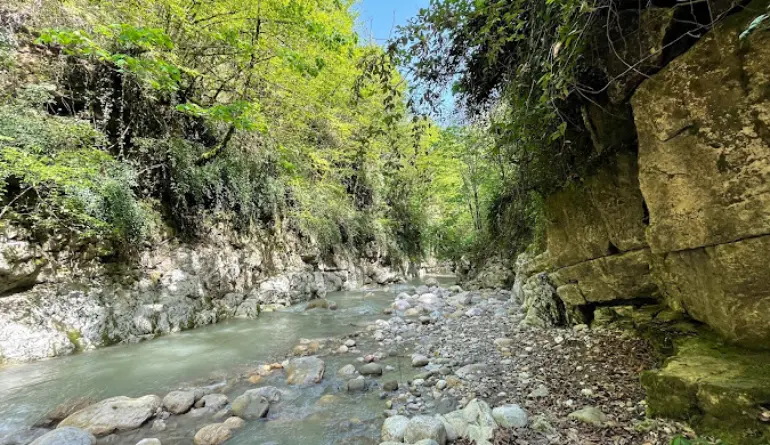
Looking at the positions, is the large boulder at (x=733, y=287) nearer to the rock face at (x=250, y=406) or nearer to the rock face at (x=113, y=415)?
the rock face at (x=250, y=406)

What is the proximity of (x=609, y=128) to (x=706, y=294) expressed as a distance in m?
1.52

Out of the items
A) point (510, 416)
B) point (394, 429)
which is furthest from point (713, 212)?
point (394, 429)

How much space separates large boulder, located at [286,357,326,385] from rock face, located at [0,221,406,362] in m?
3.17

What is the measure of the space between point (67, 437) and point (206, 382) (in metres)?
1.31

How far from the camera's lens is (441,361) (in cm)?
392

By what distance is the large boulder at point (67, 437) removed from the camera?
8.14 feet

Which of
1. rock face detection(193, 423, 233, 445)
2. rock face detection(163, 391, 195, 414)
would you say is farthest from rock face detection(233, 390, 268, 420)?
rock face detection(163, 391, 195, 414)

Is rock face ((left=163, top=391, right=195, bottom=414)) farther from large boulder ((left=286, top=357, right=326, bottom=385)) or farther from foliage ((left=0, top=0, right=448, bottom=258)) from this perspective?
foliage ((left=0, top=0, right=448, bottom=258))

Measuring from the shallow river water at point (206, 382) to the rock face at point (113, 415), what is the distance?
10cm

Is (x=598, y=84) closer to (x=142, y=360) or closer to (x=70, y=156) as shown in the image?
(x=142, y=360)

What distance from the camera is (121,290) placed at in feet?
18.2

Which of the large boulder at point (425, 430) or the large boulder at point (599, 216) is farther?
the large boulder at point (599, 216)

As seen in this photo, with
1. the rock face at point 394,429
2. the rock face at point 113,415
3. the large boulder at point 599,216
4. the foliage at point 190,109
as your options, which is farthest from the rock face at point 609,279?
the rock face at point 113,415

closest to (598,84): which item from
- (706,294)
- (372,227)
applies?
(706,294)
